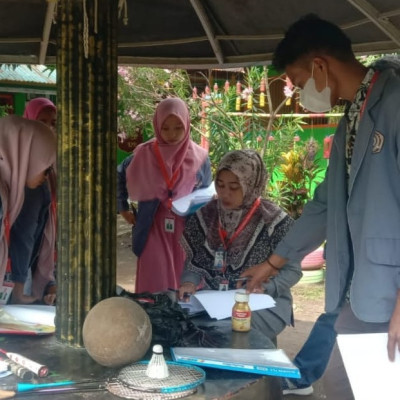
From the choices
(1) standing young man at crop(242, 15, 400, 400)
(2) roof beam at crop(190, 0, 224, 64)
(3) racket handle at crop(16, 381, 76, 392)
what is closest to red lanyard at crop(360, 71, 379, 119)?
(1) standing young man at crop(242, 15, 400, 400)

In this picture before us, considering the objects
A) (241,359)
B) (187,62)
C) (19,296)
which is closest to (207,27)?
(187,62)

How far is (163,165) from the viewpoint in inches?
165

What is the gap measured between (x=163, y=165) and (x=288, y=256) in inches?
70.7

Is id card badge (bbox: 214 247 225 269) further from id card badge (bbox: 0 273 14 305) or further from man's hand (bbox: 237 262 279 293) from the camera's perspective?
id card badge (bbox: 0 273 14 305)

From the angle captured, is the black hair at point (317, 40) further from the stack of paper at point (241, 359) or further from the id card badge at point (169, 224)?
the id card badge at point (169, 224)

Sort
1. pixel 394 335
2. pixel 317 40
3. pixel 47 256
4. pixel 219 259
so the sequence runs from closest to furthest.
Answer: pixel 394 335 → pixel 317 40 → pixel 47 256 → pixel 219 259

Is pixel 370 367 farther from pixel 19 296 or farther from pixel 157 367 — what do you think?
pixel 19 296

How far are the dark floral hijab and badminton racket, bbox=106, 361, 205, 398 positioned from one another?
1.55 meters

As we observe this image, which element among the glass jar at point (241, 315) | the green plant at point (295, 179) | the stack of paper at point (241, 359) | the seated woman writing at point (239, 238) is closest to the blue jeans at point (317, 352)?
the seated woman writing at point (239, 238)

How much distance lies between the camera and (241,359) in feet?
6.17

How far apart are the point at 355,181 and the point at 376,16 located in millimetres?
1037

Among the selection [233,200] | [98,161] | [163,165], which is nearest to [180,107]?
[163,165]

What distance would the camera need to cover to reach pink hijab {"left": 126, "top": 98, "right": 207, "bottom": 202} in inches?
162

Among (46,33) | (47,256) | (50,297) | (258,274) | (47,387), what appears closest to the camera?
(47,387)
